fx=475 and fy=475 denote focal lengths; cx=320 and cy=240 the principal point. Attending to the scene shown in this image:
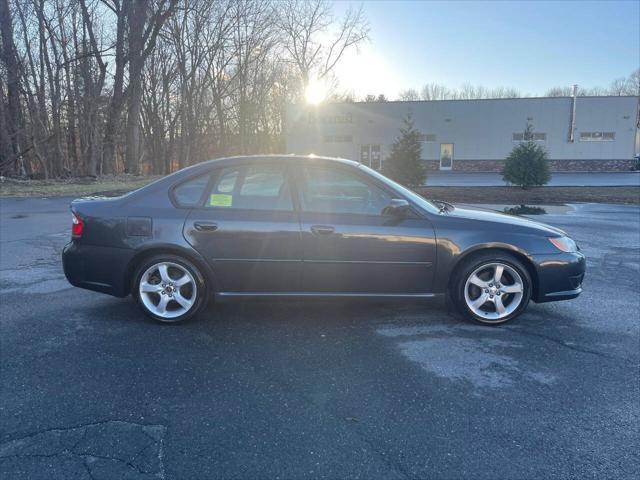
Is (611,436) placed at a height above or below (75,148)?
below

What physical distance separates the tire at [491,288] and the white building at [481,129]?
36.9m

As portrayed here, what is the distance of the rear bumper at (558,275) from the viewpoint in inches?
175

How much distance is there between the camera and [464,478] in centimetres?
241

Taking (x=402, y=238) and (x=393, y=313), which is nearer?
(x=402, y=238)

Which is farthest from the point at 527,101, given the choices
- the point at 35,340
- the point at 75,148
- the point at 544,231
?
the point at 35,340

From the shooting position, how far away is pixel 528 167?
2008cm

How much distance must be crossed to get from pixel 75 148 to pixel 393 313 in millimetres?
32317

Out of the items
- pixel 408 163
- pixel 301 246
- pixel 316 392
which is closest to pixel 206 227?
pixel 301 246

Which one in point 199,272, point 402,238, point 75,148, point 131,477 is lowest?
point 131,477

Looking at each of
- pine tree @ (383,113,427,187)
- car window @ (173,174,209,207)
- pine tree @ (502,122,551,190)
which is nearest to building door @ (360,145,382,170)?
pine tree @ (502,122,551,190)

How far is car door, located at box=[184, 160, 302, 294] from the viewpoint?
4355mm

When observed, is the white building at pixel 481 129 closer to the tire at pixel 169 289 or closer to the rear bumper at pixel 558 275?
the rear bumper at pixel 558 275

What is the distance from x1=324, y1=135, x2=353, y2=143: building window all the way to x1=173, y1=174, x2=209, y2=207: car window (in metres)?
38.0

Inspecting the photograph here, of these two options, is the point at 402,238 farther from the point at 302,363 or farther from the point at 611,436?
the point at 611,436
